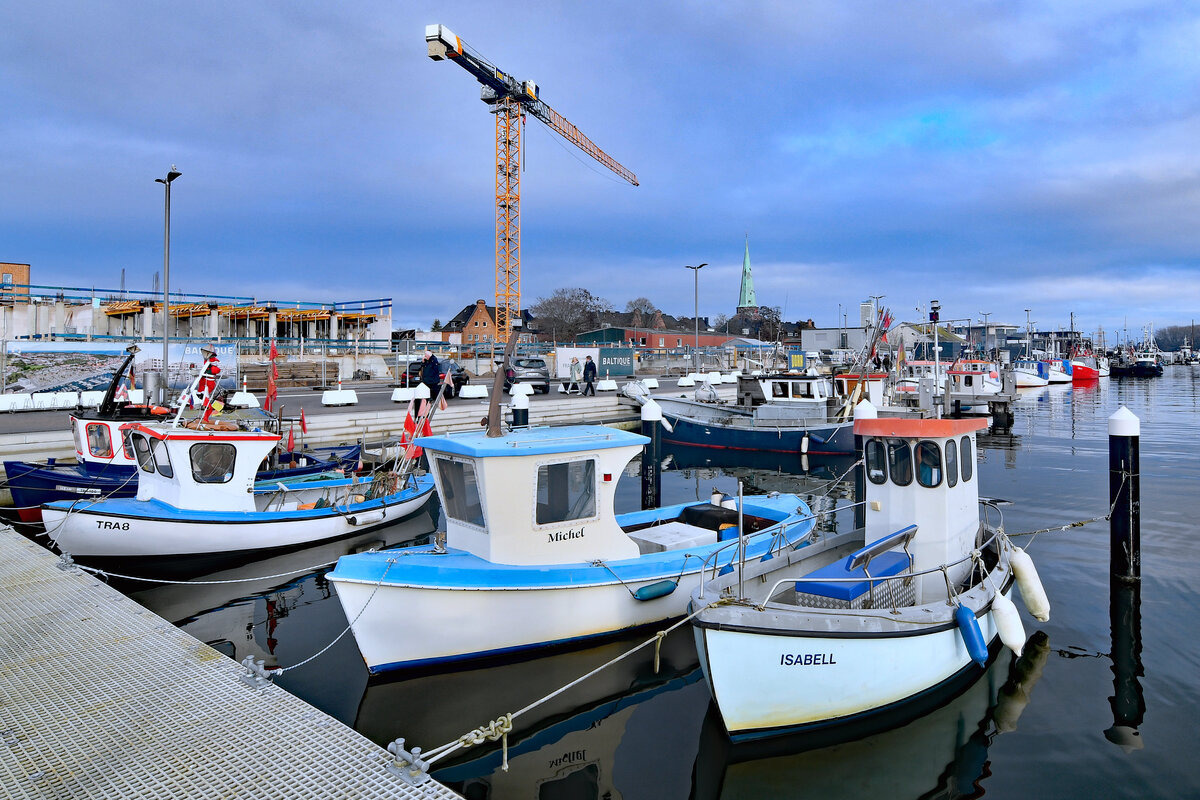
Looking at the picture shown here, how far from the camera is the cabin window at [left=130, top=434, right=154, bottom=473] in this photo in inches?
467

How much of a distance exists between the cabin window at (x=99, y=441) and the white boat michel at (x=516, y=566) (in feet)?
30.0

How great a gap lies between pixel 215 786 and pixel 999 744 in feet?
22.1

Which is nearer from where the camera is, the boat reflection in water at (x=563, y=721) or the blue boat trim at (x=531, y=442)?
the boat reflection in water at (x=563, y=721)

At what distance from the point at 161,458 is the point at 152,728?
768 centimetres

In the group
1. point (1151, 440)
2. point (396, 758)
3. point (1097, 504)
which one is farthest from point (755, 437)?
point (396, 758)

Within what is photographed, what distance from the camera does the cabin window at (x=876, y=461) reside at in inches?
334

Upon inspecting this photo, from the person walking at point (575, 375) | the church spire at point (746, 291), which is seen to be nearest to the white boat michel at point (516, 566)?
the person walking at point (575, 375)

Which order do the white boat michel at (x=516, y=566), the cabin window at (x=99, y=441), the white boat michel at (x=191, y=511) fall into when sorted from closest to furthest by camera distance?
the white boat michel at (x=516, y=566) < the white boat michel at (x=191, y=511) < the cabin window at (x=99, y=441)

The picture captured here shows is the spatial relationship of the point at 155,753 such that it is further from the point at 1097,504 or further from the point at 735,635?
the point at 1097,504

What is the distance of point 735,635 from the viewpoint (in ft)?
19.9

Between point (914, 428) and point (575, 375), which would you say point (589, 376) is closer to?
point (575, 375)

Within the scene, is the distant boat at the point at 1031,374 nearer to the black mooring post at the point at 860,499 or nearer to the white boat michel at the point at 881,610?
the black mooring post at the point at 860,499

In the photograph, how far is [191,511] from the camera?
11461 millimetres

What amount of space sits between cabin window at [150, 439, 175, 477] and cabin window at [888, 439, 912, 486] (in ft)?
37.0
